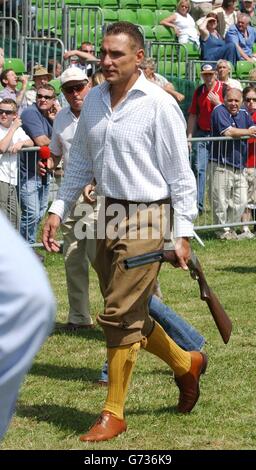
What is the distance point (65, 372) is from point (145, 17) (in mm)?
13490

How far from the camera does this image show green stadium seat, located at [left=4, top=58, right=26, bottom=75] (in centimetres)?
1511

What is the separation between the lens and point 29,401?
6.65 m

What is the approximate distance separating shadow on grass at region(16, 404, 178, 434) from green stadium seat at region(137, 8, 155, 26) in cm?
1420

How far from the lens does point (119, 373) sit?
18.8ft

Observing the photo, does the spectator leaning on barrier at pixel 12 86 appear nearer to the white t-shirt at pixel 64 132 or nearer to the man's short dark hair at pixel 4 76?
the man's short dark hair at pixel 4 76

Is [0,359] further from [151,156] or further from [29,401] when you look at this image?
[29,401]

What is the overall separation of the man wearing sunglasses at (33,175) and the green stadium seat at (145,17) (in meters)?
8.34

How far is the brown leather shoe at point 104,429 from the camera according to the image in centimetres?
575

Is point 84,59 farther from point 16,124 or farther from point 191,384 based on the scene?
point 191,384

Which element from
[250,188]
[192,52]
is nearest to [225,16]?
[192,52]

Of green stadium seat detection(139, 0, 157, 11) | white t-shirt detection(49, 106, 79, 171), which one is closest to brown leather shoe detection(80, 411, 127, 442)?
white t-shirt detection(49, 106, 79, 171)

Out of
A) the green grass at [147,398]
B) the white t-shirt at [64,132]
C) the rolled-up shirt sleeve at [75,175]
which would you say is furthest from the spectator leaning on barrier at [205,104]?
the rolled-up shirt sleeve at [75,175]
